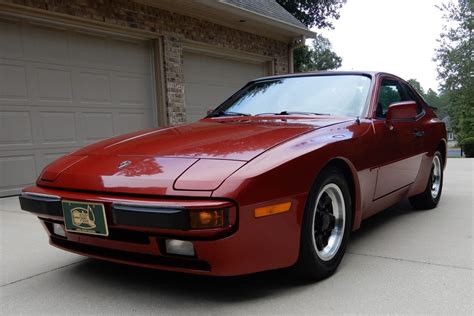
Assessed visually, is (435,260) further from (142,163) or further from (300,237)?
(142,163)

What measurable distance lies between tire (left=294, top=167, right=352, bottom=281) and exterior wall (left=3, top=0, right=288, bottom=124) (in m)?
5.17

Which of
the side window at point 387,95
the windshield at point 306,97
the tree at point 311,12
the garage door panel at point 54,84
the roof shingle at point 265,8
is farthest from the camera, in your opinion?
the tree at point 311,12

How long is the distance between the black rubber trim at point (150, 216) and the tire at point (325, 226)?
0.72 meters

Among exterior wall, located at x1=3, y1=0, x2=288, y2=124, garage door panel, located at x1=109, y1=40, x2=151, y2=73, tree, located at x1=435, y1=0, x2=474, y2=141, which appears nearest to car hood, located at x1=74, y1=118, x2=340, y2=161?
exterior wall, located at x1=3, y1=0, x2=288, y2=124

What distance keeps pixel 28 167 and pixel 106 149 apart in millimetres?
3990

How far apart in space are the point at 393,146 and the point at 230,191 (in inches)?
76.8

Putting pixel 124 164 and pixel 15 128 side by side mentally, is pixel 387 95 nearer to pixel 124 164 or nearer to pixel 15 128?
pixel 124 164

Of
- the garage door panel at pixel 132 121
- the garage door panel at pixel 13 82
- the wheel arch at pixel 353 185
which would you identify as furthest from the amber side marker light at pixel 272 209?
the garage door panel at pixel 132 121

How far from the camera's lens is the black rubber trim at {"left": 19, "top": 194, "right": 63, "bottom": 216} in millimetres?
2506

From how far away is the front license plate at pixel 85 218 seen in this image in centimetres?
234

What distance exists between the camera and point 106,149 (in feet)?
9.59

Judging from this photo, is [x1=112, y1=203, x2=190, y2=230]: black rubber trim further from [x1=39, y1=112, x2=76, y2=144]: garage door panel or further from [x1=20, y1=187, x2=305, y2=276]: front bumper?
[x1=39, y1=112, x2=76, y2=144]: garage door panel

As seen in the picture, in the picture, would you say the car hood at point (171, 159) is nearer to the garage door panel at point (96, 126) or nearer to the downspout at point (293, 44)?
the garage door panel at point (96, 126)

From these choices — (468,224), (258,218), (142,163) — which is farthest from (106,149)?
(468,224)
